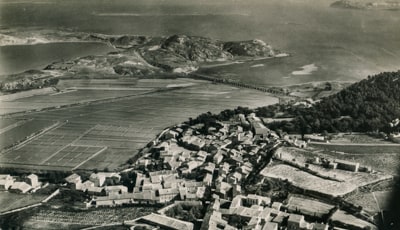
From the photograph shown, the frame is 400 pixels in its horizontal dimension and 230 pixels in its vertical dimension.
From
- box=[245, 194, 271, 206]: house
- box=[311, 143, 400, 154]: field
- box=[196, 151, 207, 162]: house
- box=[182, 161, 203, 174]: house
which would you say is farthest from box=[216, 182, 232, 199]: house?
box=[311, 143, 400, 154]: field

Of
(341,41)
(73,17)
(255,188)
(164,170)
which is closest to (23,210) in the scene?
(164,170)

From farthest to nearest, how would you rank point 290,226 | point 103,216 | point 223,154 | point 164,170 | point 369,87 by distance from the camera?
1. point 369,87
2. point 223,154
3. point 164,170
4. point 103,216
5. point 290,226

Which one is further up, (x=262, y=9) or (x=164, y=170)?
(x=262, y=9)

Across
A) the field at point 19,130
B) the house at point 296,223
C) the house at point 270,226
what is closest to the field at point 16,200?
the field at point 19,130

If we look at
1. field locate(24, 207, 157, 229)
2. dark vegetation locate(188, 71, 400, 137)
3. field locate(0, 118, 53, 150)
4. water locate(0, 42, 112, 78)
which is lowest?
field locate(24, 207, 157, 229)

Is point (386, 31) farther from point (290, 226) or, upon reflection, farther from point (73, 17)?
point (73, 17)

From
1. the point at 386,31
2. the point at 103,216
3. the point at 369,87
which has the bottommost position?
the point at 103,216

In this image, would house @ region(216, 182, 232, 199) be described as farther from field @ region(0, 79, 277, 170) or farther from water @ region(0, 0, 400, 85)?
water @ region(0, 0, 400, 85)
